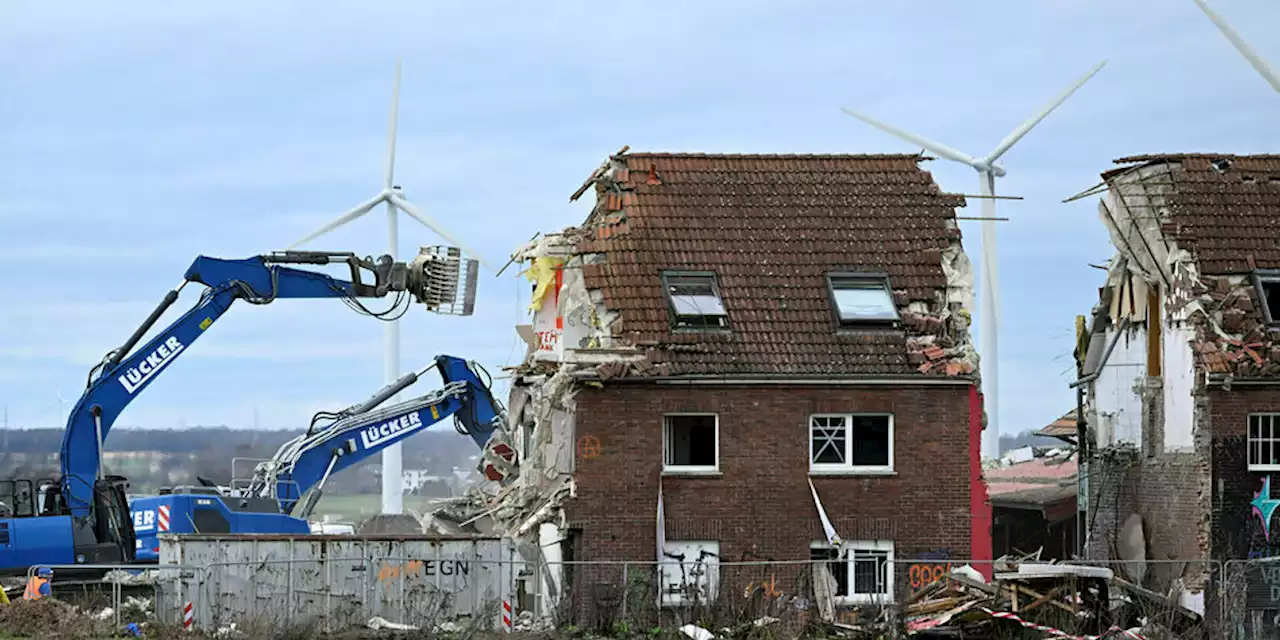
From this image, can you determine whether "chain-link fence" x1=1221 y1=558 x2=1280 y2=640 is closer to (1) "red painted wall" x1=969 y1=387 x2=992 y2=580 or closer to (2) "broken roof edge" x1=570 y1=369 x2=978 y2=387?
(1) "red painted wall" x1=969 y1=387 x2=992 y2=580

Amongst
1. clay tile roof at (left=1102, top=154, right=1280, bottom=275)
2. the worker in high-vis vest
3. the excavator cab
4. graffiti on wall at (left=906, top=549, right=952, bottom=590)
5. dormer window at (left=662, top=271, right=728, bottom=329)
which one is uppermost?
clay tile roof at (left=1102, top=154, right=1280, bottom=275)

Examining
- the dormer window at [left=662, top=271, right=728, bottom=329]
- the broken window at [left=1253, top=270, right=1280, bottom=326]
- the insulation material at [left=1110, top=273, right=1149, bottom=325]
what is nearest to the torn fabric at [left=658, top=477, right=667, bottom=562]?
the dormer window at [left=662, top=271, right=728, bottom=329]

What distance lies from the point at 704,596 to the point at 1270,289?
12.1m

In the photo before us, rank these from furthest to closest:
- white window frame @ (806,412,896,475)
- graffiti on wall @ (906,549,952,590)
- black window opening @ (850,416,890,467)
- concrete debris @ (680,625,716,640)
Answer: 1. black window opening @ (850,416,890,467)
2. white window frame @ (806,412,896,475)
3. graffiti on wall @ (906,549,952,590)
4. concrete debris @ (680,625,716,640)

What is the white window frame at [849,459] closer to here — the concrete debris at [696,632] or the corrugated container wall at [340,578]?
the concrete debris at [696,632]

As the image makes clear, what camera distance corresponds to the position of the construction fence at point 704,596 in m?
29.4

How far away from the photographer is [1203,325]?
3466 cm

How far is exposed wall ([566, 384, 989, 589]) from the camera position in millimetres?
32969

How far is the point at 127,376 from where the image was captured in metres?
34.2

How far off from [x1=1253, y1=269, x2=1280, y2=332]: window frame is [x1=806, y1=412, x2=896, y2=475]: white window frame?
7.14 meters

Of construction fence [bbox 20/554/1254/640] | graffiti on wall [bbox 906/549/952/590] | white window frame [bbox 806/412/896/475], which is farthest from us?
white window frame [bbox 806/412/896/475]

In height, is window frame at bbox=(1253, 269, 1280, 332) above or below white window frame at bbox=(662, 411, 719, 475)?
above

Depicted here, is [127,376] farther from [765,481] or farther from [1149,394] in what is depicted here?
[1149,394]

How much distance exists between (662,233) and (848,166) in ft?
13.3
